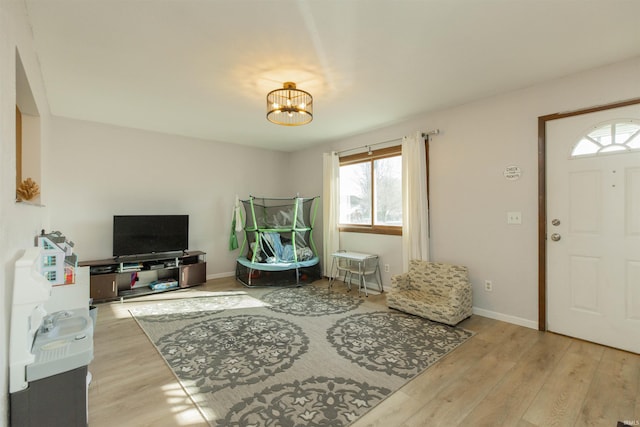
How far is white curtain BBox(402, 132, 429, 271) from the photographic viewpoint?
370 cm

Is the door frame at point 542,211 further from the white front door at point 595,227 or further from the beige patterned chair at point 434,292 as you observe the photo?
the beige patterned chair at point 434,292

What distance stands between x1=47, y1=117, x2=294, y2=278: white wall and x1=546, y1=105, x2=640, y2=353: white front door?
15.2 feet

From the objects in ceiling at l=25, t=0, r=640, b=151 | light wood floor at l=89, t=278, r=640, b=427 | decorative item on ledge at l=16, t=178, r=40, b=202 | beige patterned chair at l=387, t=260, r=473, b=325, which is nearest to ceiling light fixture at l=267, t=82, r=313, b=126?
ceiling at l=25, t=0, r=640, b=151

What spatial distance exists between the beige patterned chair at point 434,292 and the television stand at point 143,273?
121 inches

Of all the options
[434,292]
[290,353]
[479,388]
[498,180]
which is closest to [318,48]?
[498,180]

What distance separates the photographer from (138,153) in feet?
14.5

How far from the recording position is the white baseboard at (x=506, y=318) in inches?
116

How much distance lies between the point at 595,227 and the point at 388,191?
235 cm

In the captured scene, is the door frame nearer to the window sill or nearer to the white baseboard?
the white baseboard

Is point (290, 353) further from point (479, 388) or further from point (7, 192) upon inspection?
point (7, 192)

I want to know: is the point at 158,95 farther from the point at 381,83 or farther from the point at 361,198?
the point at 361,198

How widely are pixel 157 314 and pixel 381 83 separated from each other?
3575 mm

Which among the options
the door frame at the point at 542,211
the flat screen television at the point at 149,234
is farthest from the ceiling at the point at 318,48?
the flat screen television at the point at 149,234

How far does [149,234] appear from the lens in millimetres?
4258
